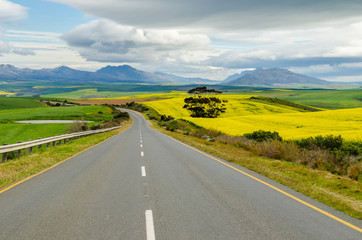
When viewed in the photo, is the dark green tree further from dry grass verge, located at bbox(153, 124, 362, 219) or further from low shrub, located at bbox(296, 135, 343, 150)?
dry grass verge, located at bbox(153, 124, 362, 219)

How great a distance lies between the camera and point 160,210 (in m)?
6.47

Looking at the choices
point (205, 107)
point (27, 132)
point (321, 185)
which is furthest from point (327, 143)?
point (205, 107)

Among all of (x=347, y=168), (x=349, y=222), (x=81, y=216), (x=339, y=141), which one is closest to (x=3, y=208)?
(x=81, y=216)

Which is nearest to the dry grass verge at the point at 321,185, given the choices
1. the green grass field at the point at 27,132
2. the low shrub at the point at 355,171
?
the low shrub at the point at 355,171

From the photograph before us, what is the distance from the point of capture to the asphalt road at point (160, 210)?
5.24 metres

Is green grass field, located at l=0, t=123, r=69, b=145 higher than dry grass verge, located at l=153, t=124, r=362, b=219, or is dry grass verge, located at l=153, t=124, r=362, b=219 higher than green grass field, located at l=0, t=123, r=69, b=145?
dry grass verge, located at l=153, t=124, r=362, b=219

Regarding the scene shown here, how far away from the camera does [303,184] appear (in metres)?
9.35

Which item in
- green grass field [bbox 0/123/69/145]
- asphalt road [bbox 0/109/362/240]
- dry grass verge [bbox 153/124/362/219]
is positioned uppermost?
asphalt road [bbox 0/109/362/240]

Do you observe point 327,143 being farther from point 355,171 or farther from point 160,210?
point 160,210

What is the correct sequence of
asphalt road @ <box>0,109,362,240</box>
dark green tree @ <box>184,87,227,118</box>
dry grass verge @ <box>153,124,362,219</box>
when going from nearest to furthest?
asphalt road @ <box>0,109,362,240</box>, dry grass verge @ <box>153,124,362,219</box>, dark green tree @ <box>184,87,227,118</box>

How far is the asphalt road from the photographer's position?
17.2 feet

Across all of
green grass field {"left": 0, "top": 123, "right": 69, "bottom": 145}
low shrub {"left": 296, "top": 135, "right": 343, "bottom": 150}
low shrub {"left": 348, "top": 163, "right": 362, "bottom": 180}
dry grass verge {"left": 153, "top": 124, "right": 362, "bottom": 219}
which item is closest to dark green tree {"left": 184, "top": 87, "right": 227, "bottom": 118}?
green grass field {"left": 0, "top": 123, "right": 69, "bottom": 145}

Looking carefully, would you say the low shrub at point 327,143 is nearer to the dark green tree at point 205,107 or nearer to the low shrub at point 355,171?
the low shrub at point 355,171

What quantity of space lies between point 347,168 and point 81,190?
10684 millimetres
